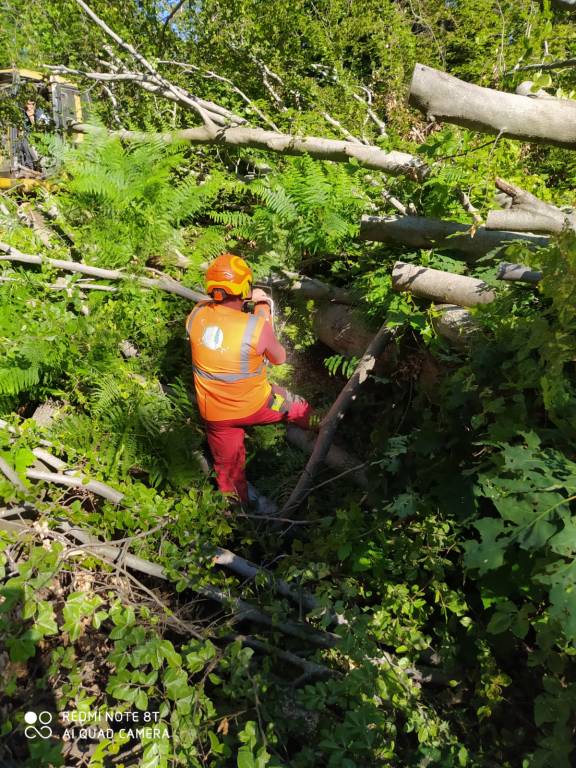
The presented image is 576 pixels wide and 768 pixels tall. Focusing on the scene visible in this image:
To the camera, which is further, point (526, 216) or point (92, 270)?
point (92, 270)

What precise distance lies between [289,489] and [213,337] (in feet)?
5.00

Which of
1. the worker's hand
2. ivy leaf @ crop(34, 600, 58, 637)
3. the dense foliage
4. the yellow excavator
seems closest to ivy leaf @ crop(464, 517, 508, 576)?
the dense foliage

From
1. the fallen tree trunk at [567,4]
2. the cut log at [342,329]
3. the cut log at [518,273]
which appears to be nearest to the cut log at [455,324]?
the cut log at [518,273]

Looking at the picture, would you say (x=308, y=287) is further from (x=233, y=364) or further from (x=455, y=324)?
(x=455, y=324)

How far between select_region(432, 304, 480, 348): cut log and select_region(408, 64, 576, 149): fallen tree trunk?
44.9 inches

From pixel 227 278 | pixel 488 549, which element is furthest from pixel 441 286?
pixel 488 549

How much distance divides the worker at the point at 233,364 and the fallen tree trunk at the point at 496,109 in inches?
80.6

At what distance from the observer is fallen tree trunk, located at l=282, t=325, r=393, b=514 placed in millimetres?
4078

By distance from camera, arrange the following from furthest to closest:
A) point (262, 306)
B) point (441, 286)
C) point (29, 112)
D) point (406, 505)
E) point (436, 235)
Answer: point (29, 112) → point (262, 306) → point (436, 235) → point (441, 286) → point (406, 505)

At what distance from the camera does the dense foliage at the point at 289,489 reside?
2111 millimetres

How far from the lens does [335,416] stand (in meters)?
4.15

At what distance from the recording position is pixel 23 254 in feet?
17.3

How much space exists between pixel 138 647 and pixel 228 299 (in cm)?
268

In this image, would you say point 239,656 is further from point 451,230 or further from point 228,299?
point 451,230
